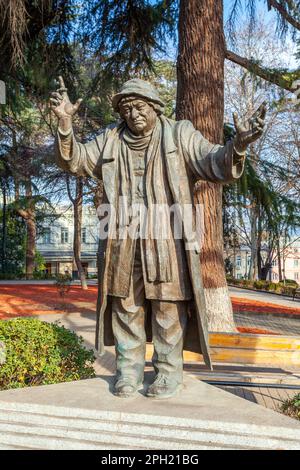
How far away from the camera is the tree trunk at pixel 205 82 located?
8.33 metres

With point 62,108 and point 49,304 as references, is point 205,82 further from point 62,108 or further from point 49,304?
point 49,304

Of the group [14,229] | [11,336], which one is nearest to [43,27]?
[11,336]

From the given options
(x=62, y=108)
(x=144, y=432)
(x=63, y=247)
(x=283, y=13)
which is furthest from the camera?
(x=63, y=247)

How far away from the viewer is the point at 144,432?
9.60 ft

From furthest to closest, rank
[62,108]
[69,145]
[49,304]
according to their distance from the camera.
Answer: [49,304]
[69,145]
[62,108]

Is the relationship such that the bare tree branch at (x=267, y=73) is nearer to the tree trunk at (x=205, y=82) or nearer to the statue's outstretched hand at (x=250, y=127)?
the tree trunk at (x=205, y=82)

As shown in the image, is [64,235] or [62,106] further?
[64,235]

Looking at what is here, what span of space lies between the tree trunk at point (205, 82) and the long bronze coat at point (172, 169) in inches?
193

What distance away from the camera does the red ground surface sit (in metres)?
13.4

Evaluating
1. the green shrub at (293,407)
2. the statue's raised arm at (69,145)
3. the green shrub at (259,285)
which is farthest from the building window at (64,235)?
the statue's raised arm at (69,145)

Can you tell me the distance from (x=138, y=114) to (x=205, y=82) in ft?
17.6

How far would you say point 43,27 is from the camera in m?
9.55

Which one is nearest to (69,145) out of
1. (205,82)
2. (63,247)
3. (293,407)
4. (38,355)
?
(38,355)

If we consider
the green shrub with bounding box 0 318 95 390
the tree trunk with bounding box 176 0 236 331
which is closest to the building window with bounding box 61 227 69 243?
the tree trunk with bounding box 176 0 236 331
